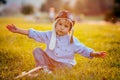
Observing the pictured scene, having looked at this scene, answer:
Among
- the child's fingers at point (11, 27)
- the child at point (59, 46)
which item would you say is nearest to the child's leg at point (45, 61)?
the child at point (59, 46)

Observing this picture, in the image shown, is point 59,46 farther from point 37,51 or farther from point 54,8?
point 54,8

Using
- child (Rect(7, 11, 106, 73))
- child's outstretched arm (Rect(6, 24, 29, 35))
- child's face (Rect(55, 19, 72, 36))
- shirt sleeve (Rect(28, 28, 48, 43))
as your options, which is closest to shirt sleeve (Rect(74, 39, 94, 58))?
child (Rect(7, 11, 106, 73))

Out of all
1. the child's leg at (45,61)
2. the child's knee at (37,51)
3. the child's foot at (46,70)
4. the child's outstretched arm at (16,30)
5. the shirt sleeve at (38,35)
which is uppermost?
the child's outstretched arm at (16,30)

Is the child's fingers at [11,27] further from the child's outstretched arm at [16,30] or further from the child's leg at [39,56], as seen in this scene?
the child's leg at [39,56]

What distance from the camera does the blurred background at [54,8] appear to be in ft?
10.0

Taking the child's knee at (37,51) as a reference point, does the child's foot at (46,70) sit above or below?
below

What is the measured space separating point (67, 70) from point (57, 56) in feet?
→ 0.46

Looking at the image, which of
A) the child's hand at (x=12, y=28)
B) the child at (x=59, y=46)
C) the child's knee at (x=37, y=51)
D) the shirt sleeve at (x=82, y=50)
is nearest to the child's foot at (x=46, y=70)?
the child at (x=59, y=46)

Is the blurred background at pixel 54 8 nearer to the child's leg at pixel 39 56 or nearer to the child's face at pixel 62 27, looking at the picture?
the child's face at pixel 62 27

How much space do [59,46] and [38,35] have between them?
0.63 feet

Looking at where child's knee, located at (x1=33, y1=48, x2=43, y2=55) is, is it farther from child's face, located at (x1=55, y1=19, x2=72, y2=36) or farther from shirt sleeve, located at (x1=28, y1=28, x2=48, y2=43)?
child's face, located at (x1=55, y1=19, x2=72, y2=36)

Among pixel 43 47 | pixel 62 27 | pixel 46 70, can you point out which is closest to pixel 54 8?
pixel 62 27

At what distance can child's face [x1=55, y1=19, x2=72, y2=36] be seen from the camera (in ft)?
9.10

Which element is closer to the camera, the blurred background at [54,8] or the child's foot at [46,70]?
the child's foot at [46,70]
